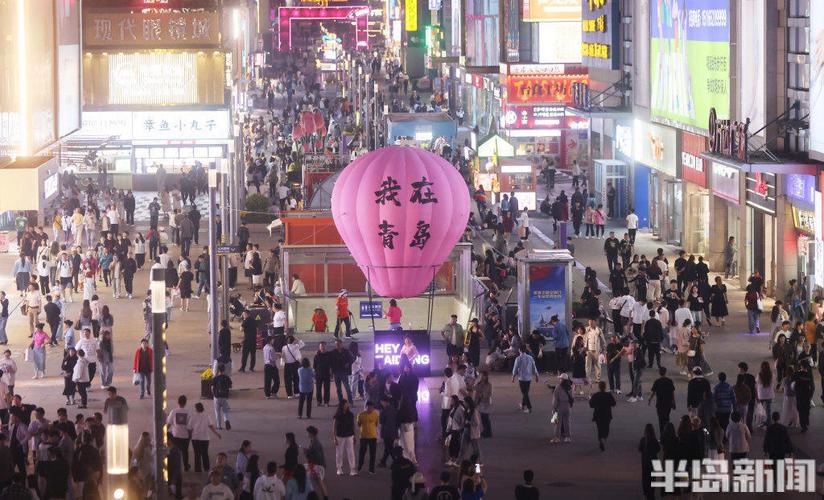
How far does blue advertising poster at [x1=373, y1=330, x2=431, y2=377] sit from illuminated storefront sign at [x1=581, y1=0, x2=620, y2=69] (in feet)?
99.1

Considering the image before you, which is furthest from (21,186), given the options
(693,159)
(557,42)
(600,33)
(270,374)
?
(557,42)

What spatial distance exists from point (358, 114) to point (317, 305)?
207 feet

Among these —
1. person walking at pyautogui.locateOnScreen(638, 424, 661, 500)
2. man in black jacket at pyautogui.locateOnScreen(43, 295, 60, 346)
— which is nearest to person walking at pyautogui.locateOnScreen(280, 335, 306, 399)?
man in black jacket at pyautogui.locateOnScreen(43, 295, 60, 346)

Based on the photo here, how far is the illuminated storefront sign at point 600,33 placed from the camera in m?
62.3

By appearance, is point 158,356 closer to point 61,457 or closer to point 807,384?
point 61,457

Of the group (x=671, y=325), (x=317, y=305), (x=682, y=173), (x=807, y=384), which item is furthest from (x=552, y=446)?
(x=682, y=173)

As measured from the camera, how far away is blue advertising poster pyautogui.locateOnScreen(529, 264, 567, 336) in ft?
121

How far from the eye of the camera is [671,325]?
122 ft

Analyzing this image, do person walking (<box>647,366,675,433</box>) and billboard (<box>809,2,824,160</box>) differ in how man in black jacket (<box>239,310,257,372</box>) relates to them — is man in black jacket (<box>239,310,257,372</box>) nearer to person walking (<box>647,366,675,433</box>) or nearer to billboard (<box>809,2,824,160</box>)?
person walking (<box>647,366,675,433</box>)

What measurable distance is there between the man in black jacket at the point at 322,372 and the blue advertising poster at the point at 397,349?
1.52 meters

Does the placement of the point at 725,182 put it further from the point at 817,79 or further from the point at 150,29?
the point at 150,29

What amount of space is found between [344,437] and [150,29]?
51.3m

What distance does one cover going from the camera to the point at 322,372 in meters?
31.9

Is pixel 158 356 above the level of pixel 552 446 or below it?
above
